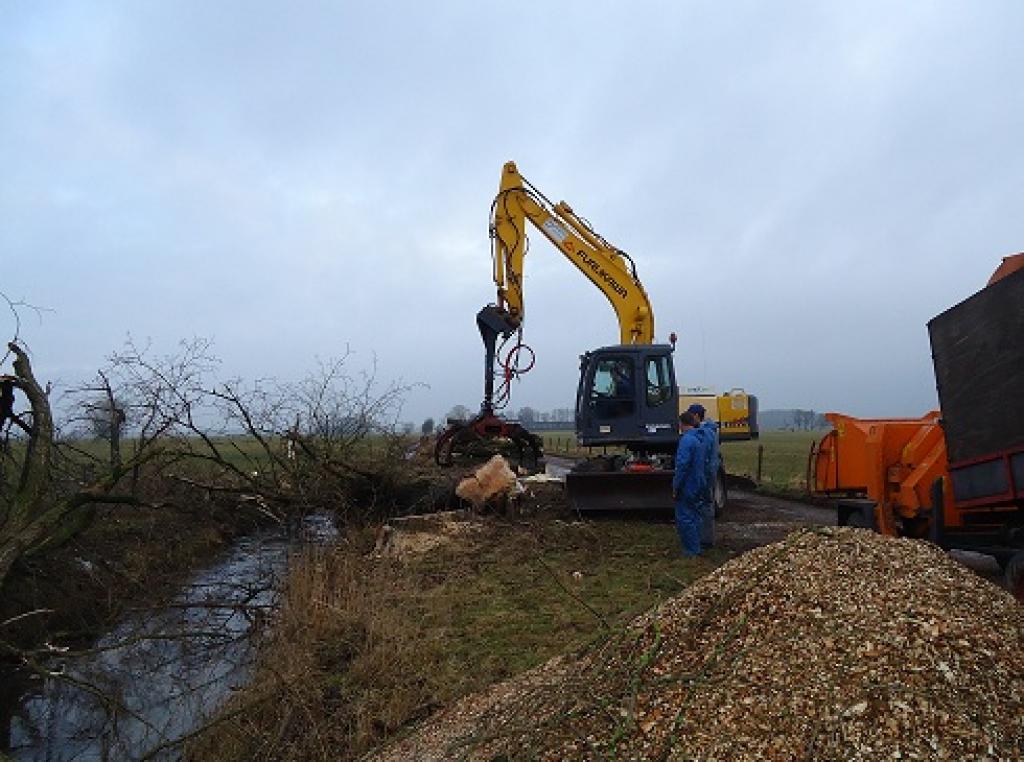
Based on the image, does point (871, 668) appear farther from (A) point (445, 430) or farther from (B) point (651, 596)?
(A) point (445, 430)

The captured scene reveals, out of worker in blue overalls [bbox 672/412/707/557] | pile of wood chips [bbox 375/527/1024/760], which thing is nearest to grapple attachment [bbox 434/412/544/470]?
worker in blue overalls [bbox 672/412/707/557]

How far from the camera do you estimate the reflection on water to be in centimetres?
600

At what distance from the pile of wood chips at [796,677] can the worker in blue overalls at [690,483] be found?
3.84 m

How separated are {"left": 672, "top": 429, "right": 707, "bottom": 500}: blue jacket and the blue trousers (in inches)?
4.8

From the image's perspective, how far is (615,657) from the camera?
4316 mm

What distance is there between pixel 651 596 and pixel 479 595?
1.61 meters

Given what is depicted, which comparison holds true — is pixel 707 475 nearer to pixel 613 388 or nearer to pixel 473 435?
pixel 613 388

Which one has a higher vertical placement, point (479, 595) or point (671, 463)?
point (671, 463)

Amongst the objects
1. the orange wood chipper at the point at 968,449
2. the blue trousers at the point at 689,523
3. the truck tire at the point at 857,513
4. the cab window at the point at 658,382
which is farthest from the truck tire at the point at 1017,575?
the cab window at the point at 658,382

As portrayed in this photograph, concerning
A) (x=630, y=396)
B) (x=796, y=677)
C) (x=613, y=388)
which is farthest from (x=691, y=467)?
(x=796, y=677)

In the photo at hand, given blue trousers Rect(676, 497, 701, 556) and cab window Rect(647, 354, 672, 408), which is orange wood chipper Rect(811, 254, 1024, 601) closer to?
blue trousers Rect(676, 497, 701, 556)

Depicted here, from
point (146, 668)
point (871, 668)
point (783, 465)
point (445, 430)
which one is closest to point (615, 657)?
point (871, 668)

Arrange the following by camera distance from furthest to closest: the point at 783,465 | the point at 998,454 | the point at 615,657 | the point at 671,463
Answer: the point at 783,465, the point at 671,463, the point at 998,454, the point at 615,657

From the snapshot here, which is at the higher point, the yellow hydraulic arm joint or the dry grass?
the yellow hydraulic arm joint
